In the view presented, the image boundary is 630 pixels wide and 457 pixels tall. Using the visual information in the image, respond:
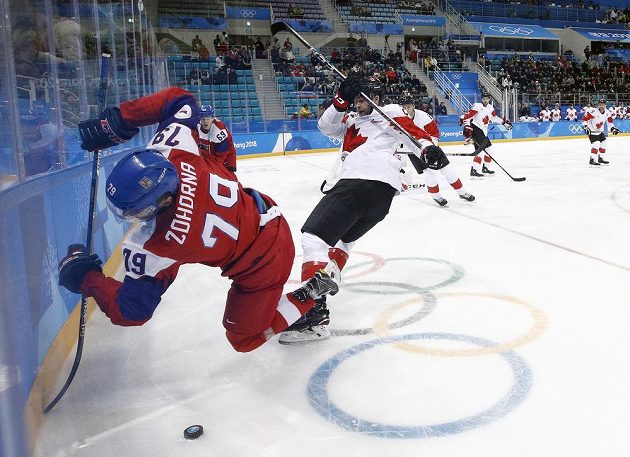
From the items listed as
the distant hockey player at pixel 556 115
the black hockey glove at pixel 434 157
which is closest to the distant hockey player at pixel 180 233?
the black hockey glove at pixel 434 157

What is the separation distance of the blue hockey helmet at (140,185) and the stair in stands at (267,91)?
11.4 meters

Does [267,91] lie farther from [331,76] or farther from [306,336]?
[306,336]

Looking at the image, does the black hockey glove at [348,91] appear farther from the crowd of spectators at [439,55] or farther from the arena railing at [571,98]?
the crowd of spectators at [439,55]

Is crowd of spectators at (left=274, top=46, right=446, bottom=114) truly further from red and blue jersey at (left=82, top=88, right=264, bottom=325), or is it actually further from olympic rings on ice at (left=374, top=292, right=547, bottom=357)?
red and blue jersey at (left=82, top=88, right=264, bottom=325)

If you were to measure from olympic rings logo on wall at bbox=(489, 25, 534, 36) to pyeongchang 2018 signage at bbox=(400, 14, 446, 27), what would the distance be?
7.34 ft

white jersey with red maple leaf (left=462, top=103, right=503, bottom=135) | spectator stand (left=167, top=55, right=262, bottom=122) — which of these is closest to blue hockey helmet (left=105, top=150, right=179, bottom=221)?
white jersey with red maple leaf (left=462, top=103, right=503, bottom=135)

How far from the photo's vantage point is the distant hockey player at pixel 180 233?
1365mm

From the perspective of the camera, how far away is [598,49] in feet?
78.1

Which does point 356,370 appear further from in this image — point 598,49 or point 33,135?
point 598,49

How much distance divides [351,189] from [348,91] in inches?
18.3

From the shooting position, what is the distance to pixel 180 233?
55.8 inches

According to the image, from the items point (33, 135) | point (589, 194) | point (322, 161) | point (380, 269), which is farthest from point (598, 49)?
point (33, 135)

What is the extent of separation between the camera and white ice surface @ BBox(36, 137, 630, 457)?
54.1 inches

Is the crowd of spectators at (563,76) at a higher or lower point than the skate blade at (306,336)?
higher
